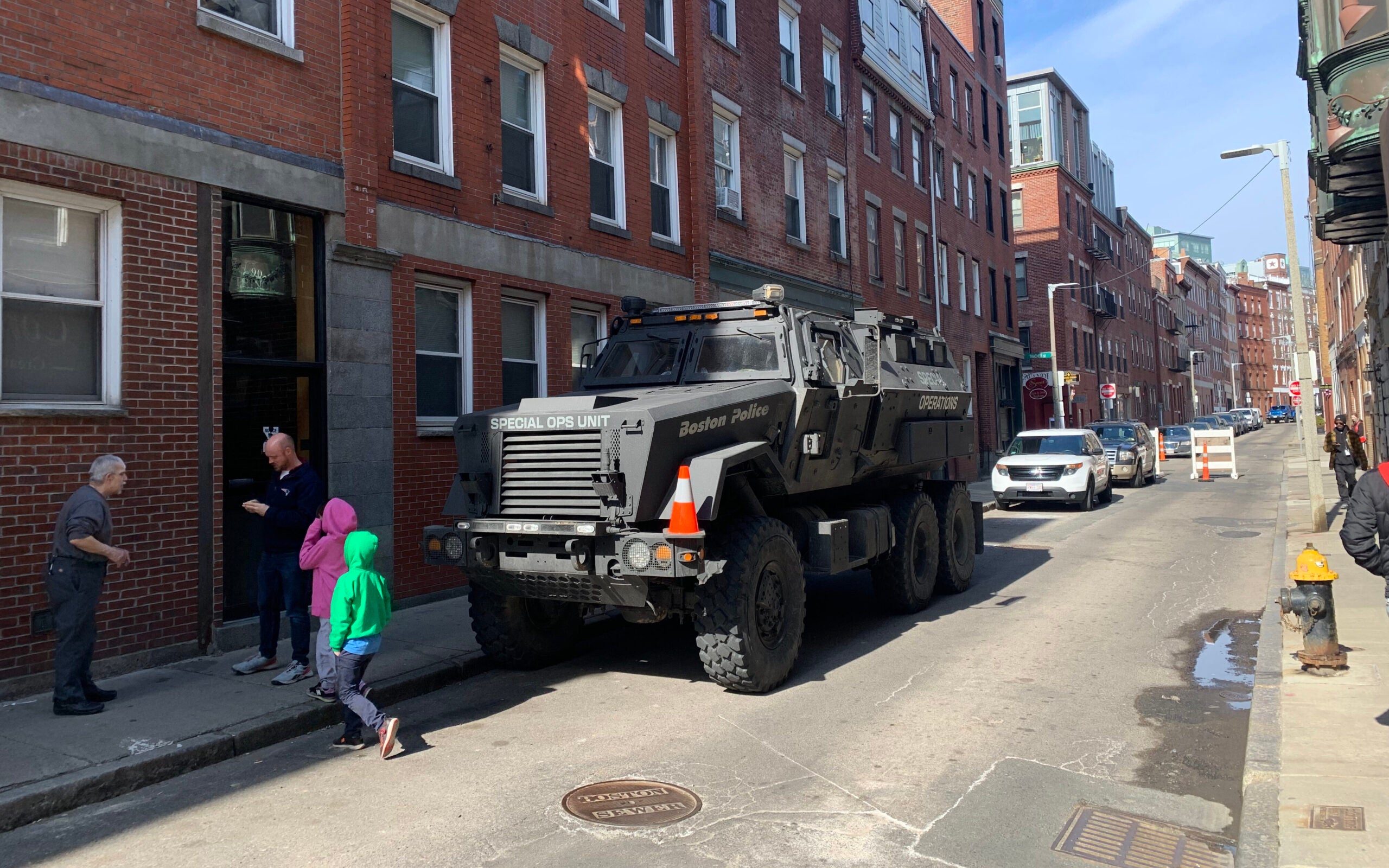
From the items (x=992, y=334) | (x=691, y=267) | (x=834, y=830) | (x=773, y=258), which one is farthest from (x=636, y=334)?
(x=992, y=334)

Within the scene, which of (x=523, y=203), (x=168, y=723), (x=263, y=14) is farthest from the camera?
(x=523, y=203)

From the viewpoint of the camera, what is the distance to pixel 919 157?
27.3 metres

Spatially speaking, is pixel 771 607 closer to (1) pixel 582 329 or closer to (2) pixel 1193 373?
(1) pixel 582 329

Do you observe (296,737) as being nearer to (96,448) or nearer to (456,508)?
(456,508)

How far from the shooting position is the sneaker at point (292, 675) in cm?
713

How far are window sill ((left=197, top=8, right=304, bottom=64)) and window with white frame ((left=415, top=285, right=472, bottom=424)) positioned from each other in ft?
8.52

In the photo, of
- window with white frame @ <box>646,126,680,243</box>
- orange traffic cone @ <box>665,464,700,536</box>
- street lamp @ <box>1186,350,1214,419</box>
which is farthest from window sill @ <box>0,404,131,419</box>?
street lamp @ <box>1186,350,1214,419</box>

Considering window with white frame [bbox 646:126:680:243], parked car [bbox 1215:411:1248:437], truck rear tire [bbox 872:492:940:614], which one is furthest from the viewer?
parked car [bbox 1215:411:1248:437]

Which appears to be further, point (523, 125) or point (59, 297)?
point (523, 125)

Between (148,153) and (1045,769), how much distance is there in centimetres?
774

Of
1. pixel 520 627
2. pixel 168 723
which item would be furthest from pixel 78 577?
pixel 520 627

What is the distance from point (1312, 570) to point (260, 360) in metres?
8.51

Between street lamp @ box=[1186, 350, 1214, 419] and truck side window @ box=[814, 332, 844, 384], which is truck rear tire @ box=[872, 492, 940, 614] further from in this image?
street lamp @ box=[1186, 350, 1214, 419]

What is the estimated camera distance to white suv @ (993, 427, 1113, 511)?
1970 cm
